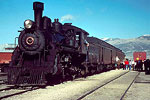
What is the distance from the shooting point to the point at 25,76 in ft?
30.2

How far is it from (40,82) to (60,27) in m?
3.91

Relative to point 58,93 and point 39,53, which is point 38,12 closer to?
point 39,53

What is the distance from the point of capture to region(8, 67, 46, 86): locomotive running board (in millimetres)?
9109

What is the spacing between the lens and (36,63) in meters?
10.1

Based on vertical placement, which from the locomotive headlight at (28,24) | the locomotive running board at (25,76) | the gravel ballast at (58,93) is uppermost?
the locomotive headlight at (28,24)

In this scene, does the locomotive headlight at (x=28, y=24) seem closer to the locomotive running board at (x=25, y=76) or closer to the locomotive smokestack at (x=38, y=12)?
the locomotive smokestack at (x=38, y=12)

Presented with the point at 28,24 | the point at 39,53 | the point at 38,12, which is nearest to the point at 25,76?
the point at 39,53

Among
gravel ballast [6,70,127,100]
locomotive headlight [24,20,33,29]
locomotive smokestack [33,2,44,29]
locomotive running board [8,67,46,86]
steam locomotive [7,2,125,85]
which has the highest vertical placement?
locomotive smokestack [33,2,44,29]

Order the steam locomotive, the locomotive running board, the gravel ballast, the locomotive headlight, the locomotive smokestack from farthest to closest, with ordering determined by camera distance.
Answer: the locomotive smokestack → the locomotive headlight → the steam locomotive → the locomotive running board → the gravel ballast

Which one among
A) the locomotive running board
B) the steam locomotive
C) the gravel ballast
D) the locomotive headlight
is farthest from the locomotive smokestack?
the gravel ballast

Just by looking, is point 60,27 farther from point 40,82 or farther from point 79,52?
point 40,82

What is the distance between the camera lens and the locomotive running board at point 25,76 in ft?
29.9

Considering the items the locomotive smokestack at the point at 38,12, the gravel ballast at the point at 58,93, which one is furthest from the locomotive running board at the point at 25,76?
the locomotive smokestack at the point at 38,12

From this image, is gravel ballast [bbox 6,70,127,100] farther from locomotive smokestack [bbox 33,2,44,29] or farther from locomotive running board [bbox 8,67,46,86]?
locomotive smokestack [bbox 33,2,44,29]
